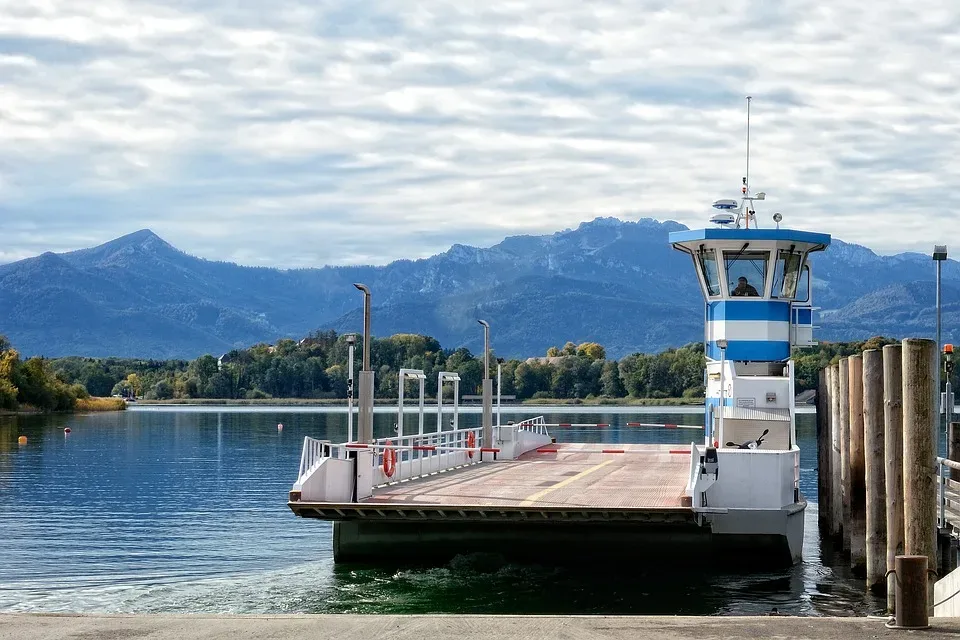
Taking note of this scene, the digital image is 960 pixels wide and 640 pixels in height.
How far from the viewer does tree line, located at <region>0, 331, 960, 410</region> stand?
120m

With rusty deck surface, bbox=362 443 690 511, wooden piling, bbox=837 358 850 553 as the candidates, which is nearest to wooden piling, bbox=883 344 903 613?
rusty deck surface, bbox=362 443 690 511

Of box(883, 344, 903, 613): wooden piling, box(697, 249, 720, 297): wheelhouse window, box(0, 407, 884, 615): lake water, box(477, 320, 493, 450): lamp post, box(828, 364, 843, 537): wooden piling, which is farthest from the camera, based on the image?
box(477, 320, 493, 450): lamp post

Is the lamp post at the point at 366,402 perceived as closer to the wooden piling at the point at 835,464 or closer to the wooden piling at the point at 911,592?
the wooden piling at the point at 835,464

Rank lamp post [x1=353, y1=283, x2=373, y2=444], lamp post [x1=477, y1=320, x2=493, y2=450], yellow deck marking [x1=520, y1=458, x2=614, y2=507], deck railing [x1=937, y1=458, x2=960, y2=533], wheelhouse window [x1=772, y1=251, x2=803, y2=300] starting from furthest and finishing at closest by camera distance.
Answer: lamp post [x1=477, y1=320, x2=493, y2=450] → wheelhouse window [x1=772, y1=251, x2=803, y2=300] → lamp post [x1=353, y1=283, x2=373, y2=444] → yellow deck marking [x1=520, y1=458, x2=614, y2=507] → deck railing [x1=937, y1=458, x2=960, y2=533]

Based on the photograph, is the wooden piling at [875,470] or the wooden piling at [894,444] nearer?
the wooden piling at [894,444]

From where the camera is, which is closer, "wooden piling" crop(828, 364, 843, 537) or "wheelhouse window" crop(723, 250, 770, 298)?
"wooden piling" crop(828, 364, 843, 537)

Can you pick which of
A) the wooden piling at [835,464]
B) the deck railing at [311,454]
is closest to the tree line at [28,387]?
the wooden piling at [835,464]

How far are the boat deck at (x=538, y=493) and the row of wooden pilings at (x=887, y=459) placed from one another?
2875 millimetres

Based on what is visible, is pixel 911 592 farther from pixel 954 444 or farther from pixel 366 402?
pixel 366 402

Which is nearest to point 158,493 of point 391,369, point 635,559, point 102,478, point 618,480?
point 102,478

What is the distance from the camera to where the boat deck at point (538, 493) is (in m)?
19.5

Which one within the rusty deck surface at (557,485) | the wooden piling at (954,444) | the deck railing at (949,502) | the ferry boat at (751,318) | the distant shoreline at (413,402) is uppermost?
the ferry boat at (751,318)

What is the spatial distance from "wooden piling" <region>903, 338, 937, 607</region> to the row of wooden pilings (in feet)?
A: 0.04

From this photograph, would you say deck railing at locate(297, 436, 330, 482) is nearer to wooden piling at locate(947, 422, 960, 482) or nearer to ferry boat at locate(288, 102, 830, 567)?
ferry boat at locate(288, 102, 830, 567)
